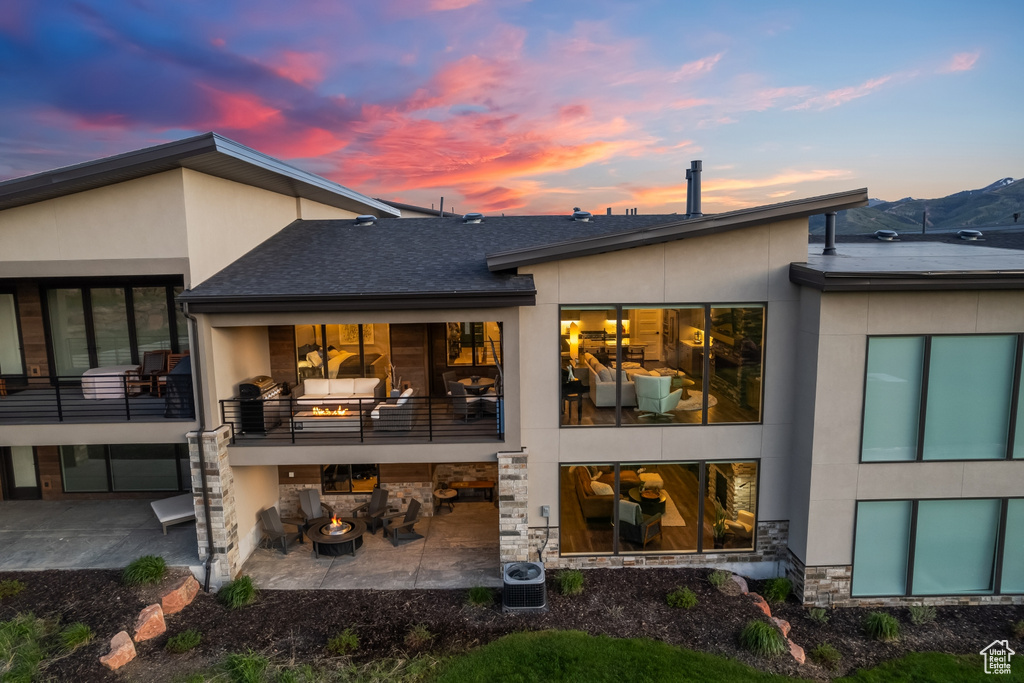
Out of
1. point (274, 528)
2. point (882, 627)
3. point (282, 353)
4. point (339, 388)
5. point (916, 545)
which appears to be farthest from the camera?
point (282, 353)

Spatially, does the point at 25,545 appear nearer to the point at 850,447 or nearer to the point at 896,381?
the point at 850,447

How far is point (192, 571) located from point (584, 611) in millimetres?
7304

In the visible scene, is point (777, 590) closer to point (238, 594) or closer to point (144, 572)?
point (238, 594)

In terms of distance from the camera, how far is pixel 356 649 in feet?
25.8

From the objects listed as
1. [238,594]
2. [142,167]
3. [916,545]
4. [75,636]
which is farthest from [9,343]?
[916,545]

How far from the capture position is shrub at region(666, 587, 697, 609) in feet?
29.5

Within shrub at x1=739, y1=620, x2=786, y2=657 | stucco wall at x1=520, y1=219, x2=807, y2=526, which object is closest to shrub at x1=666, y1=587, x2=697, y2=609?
shrub at x1=739, y1=620, x2=786, y2=657

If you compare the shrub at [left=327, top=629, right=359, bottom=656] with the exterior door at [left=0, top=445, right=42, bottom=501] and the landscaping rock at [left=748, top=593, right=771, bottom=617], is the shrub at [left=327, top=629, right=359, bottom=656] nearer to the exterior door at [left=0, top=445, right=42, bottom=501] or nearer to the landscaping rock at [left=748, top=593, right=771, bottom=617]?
the landscaping rock at [left=748, top=593, right=771, bottom=617]

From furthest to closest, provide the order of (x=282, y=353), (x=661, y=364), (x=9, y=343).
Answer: (x=282, y=353)
(x=9, y=343)
(x=661, y=364)

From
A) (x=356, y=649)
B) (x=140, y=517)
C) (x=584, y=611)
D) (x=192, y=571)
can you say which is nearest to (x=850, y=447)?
(x=584, y=611)

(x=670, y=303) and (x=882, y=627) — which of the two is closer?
(x=882, y=627)

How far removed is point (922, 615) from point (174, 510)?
48.3 feet

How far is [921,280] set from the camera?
8.31m

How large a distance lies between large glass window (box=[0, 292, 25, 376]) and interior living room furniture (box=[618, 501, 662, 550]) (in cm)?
1409
